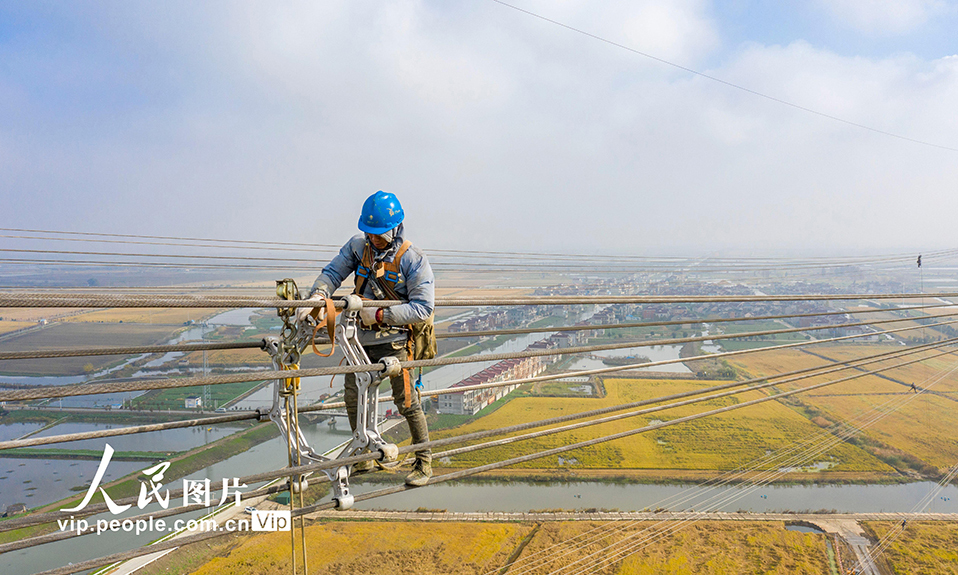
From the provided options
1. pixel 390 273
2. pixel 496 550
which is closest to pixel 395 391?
pixel 390 273

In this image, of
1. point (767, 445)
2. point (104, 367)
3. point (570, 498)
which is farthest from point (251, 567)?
point (767, 445)

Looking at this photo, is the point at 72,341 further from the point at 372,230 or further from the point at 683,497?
the point at 683,497

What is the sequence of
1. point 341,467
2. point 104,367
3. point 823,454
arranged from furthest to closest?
1. point 823,454
2. point 104,367
3. point 341,467

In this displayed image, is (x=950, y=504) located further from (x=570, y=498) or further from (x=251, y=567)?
(x=251, y=567)

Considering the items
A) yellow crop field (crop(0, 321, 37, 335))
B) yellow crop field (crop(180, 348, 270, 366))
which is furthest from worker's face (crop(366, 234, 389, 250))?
yellow crop field (crop(0, 321, 37, 335))

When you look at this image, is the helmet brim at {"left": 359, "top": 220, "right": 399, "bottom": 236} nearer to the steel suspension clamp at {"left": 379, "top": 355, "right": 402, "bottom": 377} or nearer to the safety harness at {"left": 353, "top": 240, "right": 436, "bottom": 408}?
the safety harness at {"left": 353, "top": 240, "right": 436, "bottom": 408}

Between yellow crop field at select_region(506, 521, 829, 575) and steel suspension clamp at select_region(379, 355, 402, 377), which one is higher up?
steel suspension clamp at select_region(379, 355, 402, 377)
